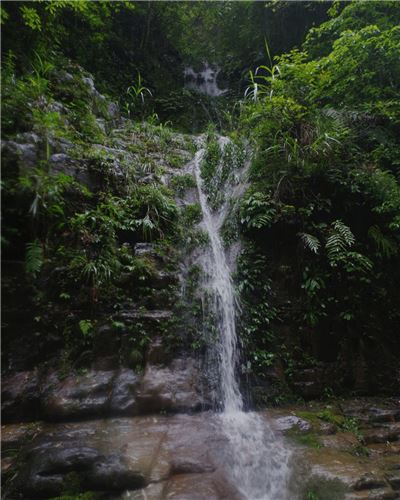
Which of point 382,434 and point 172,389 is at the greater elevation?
point 172,389

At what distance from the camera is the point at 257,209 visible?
547 cm

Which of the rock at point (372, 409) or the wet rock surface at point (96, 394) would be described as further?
A: the rock at point (372, 409)

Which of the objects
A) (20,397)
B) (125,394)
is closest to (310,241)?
(125,394)

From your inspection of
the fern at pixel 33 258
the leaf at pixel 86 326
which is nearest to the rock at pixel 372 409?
the leaf at pixel 86 326

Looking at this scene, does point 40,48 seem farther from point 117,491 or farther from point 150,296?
point 117,491

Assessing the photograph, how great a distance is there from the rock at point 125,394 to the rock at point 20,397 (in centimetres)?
87

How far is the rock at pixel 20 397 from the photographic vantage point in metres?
3.51

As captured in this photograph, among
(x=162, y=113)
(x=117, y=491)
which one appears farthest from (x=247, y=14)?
(x=117, y=491)

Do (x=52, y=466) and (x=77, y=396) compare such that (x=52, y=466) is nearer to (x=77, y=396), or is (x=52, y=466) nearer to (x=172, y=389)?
(x=77, y=396)

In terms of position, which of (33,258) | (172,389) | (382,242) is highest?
(382,242)

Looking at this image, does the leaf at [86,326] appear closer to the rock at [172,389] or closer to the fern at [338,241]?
the rock at [172,389]

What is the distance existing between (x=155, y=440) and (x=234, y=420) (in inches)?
43.1

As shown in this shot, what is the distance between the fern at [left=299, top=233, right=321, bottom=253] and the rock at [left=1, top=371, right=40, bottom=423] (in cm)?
423

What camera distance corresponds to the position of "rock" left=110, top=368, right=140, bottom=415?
3645 mm
